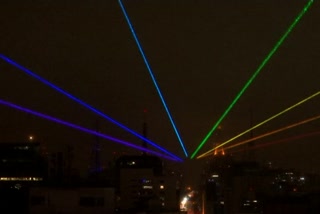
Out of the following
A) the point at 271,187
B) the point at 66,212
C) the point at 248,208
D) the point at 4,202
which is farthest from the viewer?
the point at 271,187

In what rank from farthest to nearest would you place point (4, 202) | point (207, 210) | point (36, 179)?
point (207, 210)
point (36, 179)
point (4, 202)

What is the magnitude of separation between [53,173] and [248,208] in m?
14.8

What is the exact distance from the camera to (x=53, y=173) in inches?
1534

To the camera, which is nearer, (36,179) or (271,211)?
(271,211)

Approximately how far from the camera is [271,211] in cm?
2161

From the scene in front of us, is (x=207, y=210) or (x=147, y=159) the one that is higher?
(x=147, y=159)

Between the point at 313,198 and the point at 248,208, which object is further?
the point at 248,208

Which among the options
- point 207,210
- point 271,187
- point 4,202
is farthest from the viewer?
point 271,187

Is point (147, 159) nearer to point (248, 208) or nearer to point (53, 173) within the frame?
point (53, 173)

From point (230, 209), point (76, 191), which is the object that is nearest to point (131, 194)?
point (230, 209)

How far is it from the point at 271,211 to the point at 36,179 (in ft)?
63.2

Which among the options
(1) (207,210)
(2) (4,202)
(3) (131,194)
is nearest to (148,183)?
(3) (131,194)

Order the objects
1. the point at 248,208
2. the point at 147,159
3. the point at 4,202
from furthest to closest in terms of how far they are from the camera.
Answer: the point at 147,159 → the point at 248,208 → the point at 4,202

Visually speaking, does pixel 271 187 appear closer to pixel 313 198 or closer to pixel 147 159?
pixel 147 159
